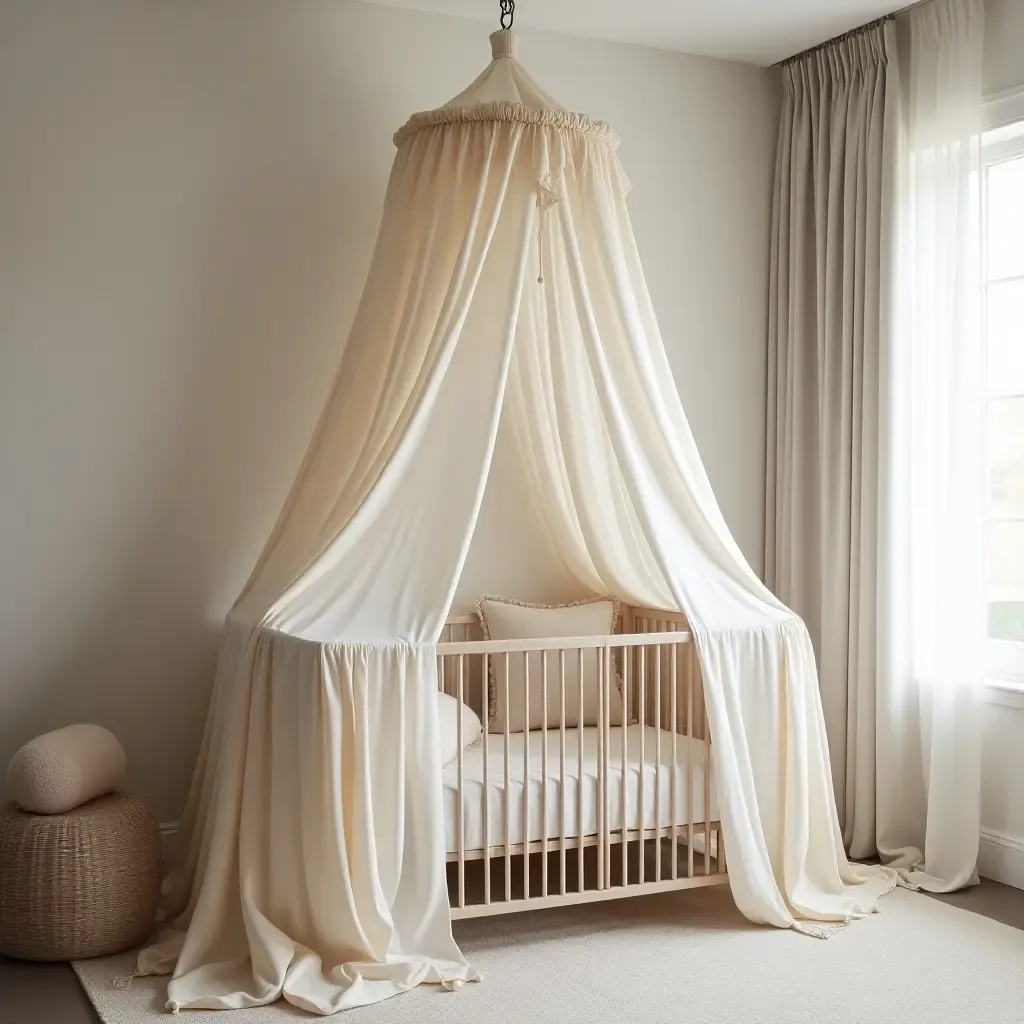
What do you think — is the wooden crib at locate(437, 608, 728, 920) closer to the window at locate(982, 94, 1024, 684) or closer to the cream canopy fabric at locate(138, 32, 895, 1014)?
the cream canopy fabric at locate(138, 32, 895, 1014)

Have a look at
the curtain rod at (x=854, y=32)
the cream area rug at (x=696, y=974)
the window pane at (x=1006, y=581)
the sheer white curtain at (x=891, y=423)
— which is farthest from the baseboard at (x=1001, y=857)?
the curtain rod at (x=854, y=32)

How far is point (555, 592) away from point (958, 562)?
1.31 metres

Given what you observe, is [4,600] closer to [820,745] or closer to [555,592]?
[555,592]

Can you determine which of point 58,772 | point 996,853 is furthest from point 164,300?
point 996,853

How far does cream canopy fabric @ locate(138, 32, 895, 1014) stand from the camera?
9.81 feet

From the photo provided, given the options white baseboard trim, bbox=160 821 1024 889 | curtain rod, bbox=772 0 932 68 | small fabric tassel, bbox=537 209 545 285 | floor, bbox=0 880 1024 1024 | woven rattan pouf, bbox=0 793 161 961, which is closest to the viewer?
floor, bbox=0 880 1024 1024

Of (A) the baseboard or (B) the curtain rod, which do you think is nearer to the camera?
(A) the baseboard

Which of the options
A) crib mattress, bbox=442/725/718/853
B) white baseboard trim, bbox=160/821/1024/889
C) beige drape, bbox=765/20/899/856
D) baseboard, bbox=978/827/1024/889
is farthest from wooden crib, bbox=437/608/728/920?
baseboard, bbox=978/827/1024/889

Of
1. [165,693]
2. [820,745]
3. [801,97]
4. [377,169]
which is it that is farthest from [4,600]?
[801,97]

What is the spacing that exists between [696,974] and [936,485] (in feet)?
5.77

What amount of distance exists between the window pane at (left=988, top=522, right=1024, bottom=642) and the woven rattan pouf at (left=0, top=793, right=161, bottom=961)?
106 inches

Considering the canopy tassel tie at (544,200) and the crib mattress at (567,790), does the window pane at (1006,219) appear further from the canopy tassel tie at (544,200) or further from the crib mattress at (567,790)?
the crib mattress at (567,790)

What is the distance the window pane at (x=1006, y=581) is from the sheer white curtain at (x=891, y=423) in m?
0.11

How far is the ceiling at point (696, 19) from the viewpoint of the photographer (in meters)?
3.93
